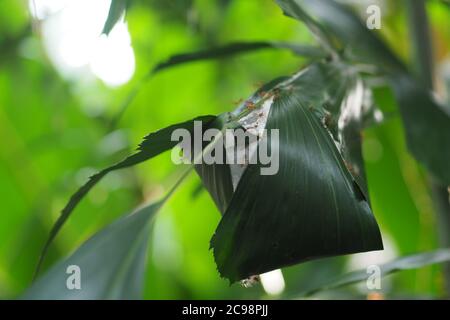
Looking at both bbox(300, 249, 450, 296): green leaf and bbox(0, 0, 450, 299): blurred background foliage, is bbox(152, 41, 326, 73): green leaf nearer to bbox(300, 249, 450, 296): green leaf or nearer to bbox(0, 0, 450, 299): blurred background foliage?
bbox(300, 249, 450, 296): green leaf

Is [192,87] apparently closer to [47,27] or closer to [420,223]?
[47,27]

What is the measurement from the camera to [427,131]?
50cm

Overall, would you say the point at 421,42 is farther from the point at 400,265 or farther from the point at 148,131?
the point at 148,131

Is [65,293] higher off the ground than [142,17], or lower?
lower

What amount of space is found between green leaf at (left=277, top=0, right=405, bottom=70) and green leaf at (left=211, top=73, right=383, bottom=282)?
22 cm

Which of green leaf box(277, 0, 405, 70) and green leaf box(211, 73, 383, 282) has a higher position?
green leaf box(277, 0, 405, 70)

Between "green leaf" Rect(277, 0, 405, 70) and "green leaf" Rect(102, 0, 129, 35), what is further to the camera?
"green leaf" Rect(277, 0, 405, 70)

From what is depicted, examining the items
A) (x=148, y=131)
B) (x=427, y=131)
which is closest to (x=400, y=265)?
(x=427, y=131)

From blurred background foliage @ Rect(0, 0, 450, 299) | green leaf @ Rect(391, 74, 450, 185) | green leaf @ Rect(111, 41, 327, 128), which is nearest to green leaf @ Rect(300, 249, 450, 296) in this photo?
green leaf @ Rect(391, 74, 450, 185)

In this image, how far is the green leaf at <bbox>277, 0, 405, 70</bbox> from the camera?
1.65 feet

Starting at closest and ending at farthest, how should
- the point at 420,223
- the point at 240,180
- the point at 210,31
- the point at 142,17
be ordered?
the point at 240,180 → the point at 420,223 → the point at 210,31 → the point at 142,17

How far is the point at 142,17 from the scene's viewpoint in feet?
3.77
